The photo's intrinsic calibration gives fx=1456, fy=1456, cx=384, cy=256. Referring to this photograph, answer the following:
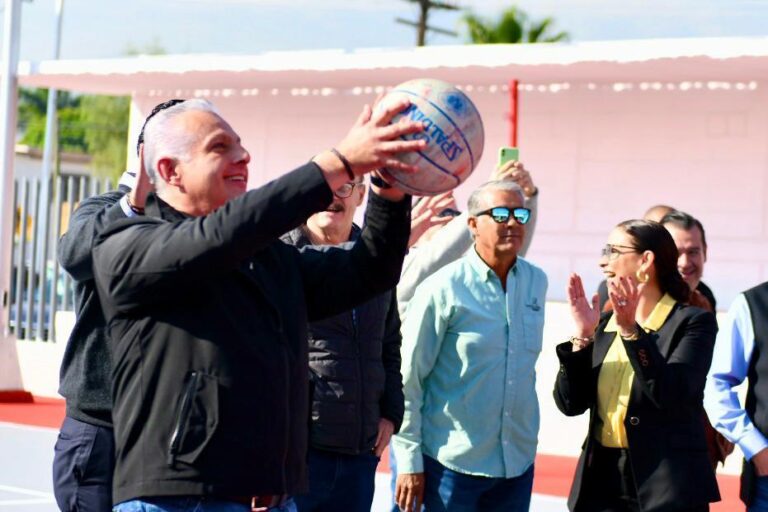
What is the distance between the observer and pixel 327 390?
6016 millimetres

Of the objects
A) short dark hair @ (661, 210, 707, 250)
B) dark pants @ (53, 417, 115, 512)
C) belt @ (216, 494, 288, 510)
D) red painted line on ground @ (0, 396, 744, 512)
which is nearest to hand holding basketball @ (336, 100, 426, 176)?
belt @ (216, 494, 288, 510)

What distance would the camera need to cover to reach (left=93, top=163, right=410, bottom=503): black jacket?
144 inches

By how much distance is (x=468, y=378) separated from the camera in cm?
659

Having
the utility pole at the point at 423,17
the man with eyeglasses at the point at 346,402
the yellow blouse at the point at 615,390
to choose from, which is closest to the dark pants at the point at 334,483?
the man with eyeglasses at the point at 346,402

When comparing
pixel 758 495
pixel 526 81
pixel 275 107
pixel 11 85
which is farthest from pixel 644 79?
pixel 758 495

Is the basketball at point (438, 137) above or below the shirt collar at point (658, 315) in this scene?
above

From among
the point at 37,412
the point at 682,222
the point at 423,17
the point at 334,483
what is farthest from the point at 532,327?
the point at 423,17

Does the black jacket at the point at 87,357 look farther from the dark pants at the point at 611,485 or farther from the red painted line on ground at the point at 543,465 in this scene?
the red painted line on ground at the point at 543,465

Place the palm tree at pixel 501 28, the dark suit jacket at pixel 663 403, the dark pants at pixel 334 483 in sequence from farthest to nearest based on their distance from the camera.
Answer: the palm tree at pixel 501 28 < the dark suit jacket at pixel 663 403 < the dark pants at pixel 334 483

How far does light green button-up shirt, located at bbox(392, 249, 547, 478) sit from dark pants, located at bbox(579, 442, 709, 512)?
0.43m

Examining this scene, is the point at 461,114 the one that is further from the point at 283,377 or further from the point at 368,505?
the point at 368,505

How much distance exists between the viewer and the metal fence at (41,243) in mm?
18328

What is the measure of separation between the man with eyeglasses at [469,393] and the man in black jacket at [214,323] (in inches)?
101

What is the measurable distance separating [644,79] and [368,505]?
40.5ft
